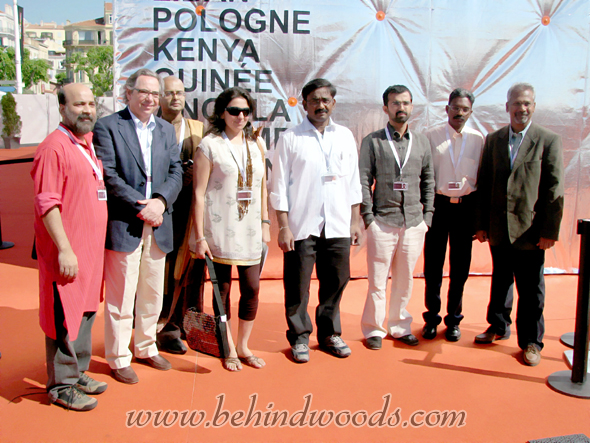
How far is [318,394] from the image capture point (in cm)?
302

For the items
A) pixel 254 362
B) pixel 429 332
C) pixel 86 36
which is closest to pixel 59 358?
pixel 254 362

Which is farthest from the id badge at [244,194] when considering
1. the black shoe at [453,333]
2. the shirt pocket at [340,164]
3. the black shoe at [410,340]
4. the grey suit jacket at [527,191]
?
the black shoe at [453,333]

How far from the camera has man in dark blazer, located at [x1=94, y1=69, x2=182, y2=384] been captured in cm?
299

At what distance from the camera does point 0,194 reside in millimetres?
10742

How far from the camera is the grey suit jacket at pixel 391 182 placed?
12.0ft

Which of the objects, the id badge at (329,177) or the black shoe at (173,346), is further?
the black shoe at (173,346)

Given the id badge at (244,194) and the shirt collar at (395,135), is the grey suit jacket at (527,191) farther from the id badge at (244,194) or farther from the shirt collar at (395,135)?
the id badge at (244,194)

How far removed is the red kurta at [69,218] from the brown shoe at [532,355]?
2.95 m

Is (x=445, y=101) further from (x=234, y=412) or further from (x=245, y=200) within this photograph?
(x=234, y=412)

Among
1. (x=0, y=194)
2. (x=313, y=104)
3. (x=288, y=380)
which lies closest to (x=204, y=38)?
(x=313, y=104)

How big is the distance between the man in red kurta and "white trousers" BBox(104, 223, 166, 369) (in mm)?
183

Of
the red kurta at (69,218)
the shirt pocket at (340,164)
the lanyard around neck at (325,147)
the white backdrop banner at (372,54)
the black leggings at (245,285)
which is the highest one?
the white backdrop banner at (372,54)

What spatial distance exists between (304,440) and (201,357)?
1.22m

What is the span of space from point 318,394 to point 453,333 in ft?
4.70
